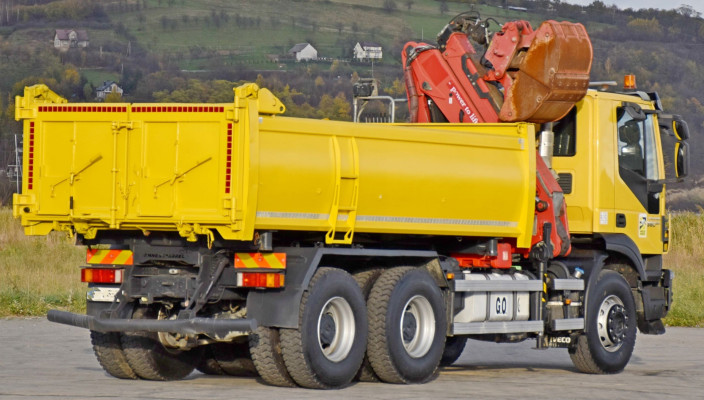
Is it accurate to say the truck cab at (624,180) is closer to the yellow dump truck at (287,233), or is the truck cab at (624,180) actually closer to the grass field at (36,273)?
the yellow dump truck at (287,233)

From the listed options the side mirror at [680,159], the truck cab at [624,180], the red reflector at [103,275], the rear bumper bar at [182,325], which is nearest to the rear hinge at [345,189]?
the rear bumper bar at [182,325]

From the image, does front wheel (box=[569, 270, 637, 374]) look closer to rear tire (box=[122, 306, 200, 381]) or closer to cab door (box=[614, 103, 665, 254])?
cab door (box=[614, 103, 665, 254])

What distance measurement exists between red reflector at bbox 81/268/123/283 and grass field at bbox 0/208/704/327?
961cm

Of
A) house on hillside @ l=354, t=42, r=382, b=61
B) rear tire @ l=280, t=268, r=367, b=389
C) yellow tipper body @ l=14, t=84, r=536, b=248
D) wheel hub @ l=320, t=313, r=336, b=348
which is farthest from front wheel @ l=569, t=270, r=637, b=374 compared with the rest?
house on hillside @ l=354, t=42, r=382, b=61

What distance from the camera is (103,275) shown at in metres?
13.2

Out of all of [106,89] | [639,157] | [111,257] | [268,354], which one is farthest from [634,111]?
[106,89]

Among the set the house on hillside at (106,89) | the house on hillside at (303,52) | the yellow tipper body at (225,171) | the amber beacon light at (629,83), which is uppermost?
the house on hillside at (303,52)

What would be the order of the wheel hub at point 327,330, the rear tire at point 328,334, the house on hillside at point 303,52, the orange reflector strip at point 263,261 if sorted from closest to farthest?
the orange reflector strip at point 263,261 → the rear tire at point 328,334 → the wheel hub at point 327,330 → the house on hillside at point 303,52

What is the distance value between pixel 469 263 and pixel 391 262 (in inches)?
57.2

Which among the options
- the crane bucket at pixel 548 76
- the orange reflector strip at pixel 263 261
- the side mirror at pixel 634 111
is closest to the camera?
the orange reflector strip at pixel 263 261

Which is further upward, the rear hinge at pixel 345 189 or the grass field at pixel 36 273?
the rear hinge at pixel 345 189

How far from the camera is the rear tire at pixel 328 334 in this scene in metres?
12.7

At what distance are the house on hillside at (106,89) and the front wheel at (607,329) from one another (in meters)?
84.7

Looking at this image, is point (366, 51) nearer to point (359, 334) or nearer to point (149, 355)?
point (149, 355)
